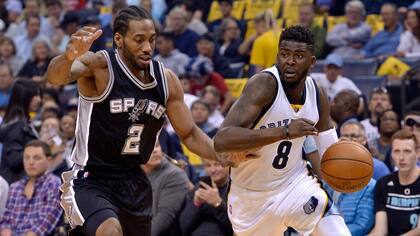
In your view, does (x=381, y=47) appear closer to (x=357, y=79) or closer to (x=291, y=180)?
(x=357, y=79)

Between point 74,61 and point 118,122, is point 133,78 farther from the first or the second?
point 74,61

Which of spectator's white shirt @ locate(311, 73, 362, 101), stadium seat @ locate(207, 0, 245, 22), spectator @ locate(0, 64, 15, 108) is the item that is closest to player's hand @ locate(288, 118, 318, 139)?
spectator's white shirt @ locate(311, 73, 362, 101)

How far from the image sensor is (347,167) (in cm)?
716

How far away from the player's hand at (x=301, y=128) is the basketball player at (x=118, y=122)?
103 cm

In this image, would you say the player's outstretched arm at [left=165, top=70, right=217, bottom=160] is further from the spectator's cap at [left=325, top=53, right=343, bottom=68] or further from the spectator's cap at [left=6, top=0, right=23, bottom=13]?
the spectator's cap at [left=6, top=0, right=23, bottom=13]

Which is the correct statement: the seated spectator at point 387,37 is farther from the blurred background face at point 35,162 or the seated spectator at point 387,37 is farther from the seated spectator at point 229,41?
the blurred background face at point 35,162

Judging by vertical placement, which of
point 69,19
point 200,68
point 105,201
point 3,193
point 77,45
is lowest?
point 69,19

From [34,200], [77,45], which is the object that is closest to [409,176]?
[34,200]

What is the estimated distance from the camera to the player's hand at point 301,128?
6.57 meters

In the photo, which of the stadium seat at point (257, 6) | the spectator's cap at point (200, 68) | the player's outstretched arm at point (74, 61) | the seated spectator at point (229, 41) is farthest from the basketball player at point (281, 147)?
the stadium seat at point (257, 6)

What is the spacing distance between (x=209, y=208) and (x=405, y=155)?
204 cm

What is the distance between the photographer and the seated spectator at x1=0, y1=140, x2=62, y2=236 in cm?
1048

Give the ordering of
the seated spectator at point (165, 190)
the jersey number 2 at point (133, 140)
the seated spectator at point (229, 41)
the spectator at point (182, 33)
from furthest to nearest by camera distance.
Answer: the spectator at point (182, 33)
the seated spectator at point (229, 41)
the seated spectator at point (165, 190)
the jersey number 2 at point (133, 140)

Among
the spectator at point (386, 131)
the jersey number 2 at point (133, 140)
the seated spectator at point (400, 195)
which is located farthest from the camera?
the spectator at point (386, 131)
